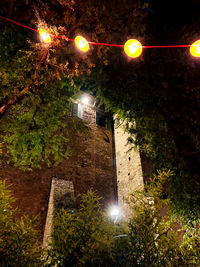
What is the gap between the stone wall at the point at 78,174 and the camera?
7.58m

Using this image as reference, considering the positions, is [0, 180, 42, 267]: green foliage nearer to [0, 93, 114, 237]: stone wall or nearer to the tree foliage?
the tree foliage

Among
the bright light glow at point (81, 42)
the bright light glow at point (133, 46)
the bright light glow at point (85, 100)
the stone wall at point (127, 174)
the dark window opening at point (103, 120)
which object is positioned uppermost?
the bright light glow at point (85, 100)

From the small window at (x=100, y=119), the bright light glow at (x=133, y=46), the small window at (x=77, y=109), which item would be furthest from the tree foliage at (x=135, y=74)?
the small window at (x=100, y=119)

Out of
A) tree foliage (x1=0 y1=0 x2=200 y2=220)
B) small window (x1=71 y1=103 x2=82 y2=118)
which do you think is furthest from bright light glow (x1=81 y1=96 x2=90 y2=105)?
tree foliage (x1=0 y1=0 x2=200 y2=220)

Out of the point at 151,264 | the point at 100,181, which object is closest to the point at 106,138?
the point at 100,181

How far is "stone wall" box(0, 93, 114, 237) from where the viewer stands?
24.9 feet

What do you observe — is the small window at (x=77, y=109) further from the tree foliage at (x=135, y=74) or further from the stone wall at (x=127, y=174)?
the tree foliage at (x=135, y=74)

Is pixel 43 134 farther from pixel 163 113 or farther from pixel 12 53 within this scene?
pixel 163 113

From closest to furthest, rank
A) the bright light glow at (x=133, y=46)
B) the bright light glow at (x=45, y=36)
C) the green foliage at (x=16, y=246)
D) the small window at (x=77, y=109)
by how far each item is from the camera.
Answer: the green foliage at (x=16, y=246)
the bright light glow at (x=133, y=46)
the bright light glow at (x=45, y=36)
the small window at (x=77, y=109)

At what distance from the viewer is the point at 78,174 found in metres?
9.75

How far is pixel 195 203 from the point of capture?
5098 millimetres

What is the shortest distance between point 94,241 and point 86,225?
1.11 ft

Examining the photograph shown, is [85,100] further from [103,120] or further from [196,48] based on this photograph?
[196,48]

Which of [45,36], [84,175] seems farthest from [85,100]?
[45,36]
